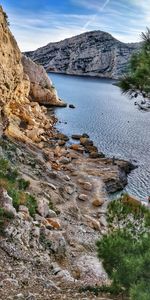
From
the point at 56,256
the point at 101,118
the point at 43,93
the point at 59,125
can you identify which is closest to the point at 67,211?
the point at 56,256

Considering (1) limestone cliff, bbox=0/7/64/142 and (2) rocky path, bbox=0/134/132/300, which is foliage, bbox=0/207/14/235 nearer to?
(2) rocky path, bbox=0/134/132/300

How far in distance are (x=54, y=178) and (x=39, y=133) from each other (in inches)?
931

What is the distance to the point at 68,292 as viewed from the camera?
15.4m

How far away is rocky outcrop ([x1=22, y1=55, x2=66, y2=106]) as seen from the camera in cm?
9619

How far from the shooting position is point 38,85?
318 feet

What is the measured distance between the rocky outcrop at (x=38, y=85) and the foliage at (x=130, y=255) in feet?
273

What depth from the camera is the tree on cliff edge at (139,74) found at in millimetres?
11139

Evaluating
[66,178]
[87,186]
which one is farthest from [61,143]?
[87,186]

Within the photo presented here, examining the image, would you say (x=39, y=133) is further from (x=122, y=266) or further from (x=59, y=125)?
(x=122, y=266)

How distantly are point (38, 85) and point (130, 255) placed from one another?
88.0m

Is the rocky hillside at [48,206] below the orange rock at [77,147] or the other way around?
the other way around

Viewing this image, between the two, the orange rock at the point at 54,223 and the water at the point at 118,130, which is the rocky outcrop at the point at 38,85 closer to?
the water at the point at 118,130

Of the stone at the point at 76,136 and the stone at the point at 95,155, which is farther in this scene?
the stone at the point at 76,136

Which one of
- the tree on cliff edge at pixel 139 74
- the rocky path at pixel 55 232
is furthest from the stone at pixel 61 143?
the tree on cliff edge at pixel 139 74
